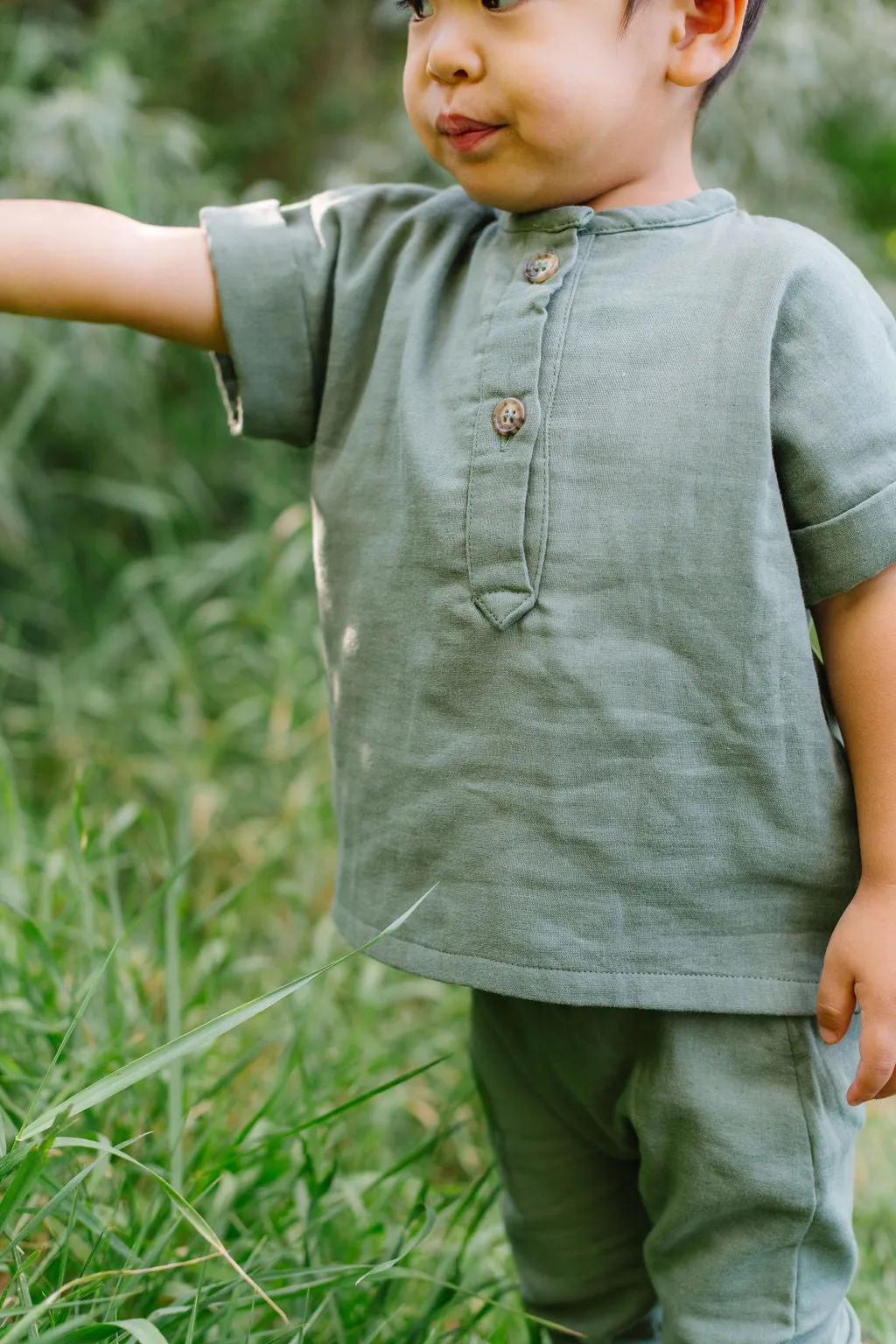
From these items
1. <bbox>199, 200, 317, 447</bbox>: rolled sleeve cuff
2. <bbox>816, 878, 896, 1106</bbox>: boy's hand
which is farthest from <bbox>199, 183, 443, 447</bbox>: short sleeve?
<bbox>816, 878, 896, 1106</bbox>: boy's hand

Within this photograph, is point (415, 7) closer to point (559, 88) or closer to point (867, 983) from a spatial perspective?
point (559, 88)

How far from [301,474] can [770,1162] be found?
6.36ft

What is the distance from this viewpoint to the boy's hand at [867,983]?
100cm

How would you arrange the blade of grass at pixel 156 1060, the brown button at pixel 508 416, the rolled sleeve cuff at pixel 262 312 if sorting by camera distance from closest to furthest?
the blade of grass at pixel 156 1060 < the brown button at pixel 508 416 < the rolled sleeve cuff at pixel 262 312

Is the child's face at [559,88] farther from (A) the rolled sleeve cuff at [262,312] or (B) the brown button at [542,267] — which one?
(A) the rolled sleeve cuff at [262,312]

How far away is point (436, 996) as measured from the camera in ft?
6.44

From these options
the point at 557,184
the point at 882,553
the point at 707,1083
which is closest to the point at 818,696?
the point at 882,553

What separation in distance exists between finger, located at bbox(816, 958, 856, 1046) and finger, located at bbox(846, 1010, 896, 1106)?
0.01 meters

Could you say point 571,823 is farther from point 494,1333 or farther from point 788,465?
point 494,1333

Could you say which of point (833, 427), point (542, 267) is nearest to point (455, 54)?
point (542, 267)

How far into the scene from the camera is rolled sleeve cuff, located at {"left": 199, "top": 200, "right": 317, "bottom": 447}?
1.15 meters

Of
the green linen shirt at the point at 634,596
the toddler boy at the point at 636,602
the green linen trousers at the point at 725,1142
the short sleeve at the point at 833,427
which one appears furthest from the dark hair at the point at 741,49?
the green linen trousers at the point at 725,1142

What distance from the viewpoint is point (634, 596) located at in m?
1.01

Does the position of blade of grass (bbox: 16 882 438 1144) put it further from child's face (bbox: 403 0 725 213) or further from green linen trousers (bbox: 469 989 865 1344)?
child's face (bbox: 403 0 725 213)
